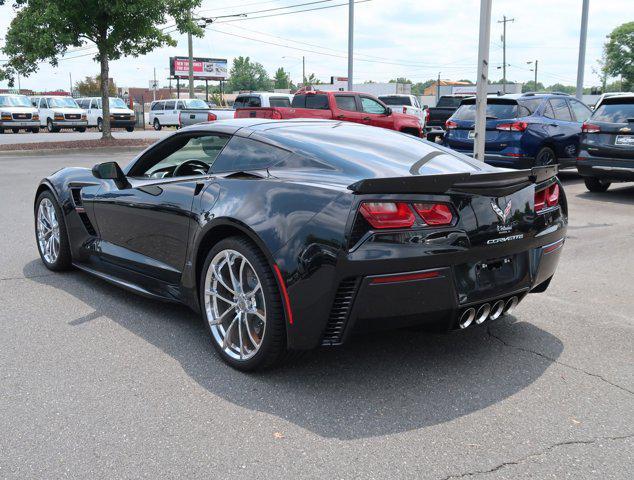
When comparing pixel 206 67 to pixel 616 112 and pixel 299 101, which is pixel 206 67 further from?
pixel 616 112

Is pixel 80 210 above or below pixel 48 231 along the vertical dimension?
above

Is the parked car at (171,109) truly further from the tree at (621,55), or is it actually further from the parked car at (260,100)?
the tree at (621,55)

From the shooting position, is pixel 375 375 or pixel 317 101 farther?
pixel 317 101

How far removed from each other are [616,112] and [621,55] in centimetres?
11123

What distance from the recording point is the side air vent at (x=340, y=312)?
3.15 meters

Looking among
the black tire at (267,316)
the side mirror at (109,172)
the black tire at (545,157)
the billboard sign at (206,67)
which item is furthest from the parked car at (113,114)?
the billboard sign at (206,67)

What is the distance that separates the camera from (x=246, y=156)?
4039 mm

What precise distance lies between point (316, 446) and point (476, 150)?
7246mm

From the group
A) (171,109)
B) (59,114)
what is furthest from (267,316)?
(171,109)

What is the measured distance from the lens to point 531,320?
461 cm

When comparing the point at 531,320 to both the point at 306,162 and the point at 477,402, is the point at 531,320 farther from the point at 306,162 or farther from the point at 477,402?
the point at 306,162

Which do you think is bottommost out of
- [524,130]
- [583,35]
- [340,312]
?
[340,312]

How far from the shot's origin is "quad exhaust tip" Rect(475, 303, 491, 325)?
349cm

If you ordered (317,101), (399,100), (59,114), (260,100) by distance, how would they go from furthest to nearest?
(59,114)
(399,100)
(260,100)
(317,101)
